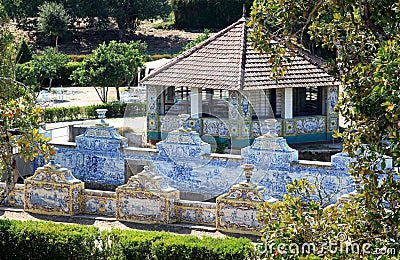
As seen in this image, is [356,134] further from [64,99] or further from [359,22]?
[64,99]

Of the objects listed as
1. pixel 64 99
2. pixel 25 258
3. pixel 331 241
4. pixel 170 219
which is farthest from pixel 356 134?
pixel 64 99

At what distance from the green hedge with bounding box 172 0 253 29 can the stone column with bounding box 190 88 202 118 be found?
4097 centimetres

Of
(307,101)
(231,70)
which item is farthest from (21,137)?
(307,101)

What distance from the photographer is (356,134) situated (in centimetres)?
934

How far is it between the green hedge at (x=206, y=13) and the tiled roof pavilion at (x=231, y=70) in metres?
39.7

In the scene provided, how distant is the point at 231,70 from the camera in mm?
25016

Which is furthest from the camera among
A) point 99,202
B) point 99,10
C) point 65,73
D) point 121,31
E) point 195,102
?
point 121,31

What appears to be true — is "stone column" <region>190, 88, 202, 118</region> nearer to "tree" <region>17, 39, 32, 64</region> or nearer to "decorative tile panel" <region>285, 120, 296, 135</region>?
"decorative tile panel" <region>285, 120, 296, 135</region>

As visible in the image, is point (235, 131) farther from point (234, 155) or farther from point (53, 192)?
point (53, 192)

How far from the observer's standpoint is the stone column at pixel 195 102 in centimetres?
2525

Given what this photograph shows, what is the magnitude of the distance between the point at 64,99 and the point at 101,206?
72.6ft

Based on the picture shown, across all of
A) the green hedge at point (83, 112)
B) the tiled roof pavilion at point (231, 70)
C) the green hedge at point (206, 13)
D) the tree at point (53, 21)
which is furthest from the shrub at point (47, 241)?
the green hedge at point (206, 13)

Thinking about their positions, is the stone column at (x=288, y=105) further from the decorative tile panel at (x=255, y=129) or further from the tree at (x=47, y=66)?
the tree at (x=47, y=66)

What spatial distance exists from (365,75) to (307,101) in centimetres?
1836
